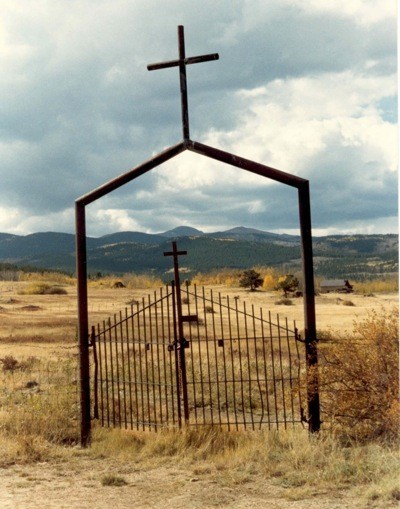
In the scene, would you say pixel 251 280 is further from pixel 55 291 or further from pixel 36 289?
pixel 36 289

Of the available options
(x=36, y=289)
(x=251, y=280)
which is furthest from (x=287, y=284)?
(x=36, y=289)

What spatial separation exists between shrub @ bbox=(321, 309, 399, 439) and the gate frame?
1.01ft

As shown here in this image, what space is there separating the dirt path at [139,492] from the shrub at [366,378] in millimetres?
1957

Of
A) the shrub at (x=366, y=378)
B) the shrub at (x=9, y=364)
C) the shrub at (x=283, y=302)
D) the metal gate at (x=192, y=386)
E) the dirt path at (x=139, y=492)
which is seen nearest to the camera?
the dirt path at (x=139, y=492)

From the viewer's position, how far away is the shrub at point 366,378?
984 cm

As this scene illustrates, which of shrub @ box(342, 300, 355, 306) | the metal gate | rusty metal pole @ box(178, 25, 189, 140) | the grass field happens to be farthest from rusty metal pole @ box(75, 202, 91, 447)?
shrub @ box(342, 300, 355, 306)

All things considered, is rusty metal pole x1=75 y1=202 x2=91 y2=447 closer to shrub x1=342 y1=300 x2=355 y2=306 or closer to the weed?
the weed

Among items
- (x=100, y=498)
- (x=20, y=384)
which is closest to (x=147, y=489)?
(x=100, y=498)

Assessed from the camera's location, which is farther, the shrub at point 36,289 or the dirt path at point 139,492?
the shrub at point 36,289

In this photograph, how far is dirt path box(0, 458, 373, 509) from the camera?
26.1 ft

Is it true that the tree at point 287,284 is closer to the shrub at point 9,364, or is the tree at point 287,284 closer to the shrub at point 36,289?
the shrub at point 36,289

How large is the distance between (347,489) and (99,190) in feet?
18.6

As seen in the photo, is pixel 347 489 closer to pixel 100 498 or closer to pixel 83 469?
pixel 100 498

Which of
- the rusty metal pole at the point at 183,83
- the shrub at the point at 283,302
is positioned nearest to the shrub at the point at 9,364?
the rusty metal pole at the point at 183,83
